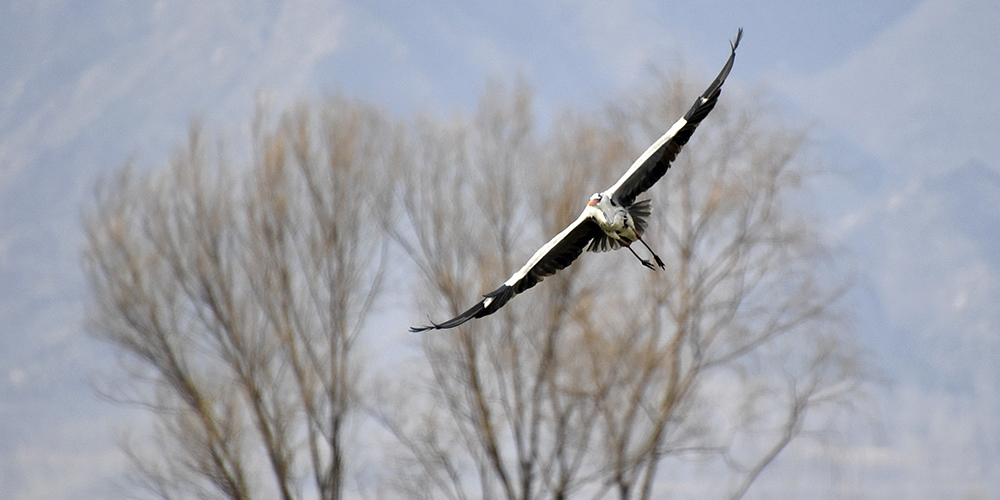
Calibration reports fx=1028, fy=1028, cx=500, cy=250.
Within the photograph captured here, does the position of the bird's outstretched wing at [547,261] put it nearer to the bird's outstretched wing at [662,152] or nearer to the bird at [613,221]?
the bird at [613,221]

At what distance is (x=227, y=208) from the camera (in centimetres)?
1493

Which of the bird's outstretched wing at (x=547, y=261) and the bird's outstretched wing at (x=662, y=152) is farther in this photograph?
the bird's outstretched wing at (x=547, y=261)

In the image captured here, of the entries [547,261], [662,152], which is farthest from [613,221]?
[547,261]

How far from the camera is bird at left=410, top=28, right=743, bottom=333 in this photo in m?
7.53

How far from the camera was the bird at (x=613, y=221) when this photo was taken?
7527 millimetres

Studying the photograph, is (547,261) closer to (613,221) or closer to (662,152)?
(613,221)

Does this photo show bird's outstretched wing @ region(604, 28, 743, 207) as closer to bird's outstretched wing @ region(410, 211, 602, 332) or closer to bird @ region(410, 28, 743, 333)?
bird @ region(410, 28, 743, 333)

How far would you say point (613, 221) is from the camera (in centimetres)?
768

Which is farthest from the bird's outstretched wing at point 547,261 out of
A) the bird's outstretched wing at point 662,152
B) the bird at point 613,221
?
the bird's outstretched wing at point 662,152

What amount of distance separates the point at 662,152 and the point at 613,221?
650 millimetres

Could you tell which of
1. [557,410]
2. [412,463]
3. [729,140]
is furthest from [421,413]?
[729,140]

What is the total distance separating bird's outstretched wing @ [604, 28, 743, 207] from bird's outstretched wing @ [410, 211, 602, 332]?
1.17ft

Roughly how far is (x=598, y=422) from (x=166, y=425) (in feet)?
19.4

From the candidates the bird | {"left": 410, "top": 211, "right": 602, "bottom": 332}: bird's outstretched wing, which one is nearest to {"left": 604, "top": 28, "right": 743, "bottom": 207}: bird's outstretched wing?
the bird
